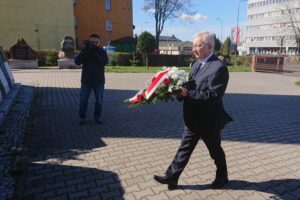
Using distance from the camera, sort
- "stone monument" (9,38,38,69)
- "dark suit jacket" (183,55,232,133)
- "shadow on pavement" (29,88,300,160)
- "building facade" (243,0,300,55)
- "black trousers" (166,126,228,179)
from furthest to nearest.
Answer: "building facade" (243,0,300,55) < "stone monument" (9,38,38,69) < "shadow on pavement" (29,88,300,160) < "black trousers" (166,126,228,179) < "dark suit jacket" (183,55,232,133)

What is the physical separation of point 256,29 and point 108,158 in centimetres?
9557

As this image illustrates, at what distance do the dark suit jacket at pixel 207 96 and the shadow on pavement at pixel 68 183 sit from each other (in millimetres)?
1246

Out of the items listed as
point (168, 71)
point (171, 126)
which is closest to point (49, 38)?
point (171, 126)

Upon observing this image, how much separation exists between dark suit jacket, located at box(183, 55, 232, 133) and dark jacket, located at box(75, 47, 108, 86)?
126 inches

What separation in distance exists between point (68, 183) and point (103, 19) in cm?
4707

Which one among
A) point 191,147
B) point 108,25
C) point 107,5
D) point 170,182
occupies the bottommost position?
point 170,182

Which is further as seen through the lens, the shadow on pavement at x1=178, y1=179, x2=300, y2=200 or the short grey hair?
the shadow on pavement at x1=178, y1=179, x2=300, y2=200

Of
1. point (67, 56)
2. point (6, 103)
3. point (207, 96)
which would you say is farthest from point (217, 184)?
point (67, 56)

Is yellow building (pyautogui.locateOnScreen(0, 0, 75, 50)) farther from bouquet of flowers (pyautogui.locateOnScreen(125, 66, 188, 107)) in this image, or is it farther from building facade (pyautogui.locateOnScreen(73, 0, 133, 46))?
bouquet of flowers (pyautogui.locateOnScreen(125, 66, 188, 107))

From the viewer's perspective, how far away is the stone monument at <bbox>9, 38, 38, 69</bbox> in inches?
940

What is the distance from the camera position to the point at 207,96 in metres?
3.17

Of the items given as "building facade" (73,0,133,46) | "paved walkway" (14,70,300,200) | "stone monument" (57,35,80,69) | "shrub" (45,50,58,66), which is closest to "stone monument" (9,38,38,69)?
"stone monument" (57,35,80,69)

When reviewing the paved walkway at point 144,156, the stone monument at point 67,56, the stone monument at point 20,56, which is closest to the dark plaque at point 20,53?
the stone monument at point 20,56

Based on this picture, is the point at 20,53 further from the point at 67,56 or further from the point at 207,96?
the point at 207,96
